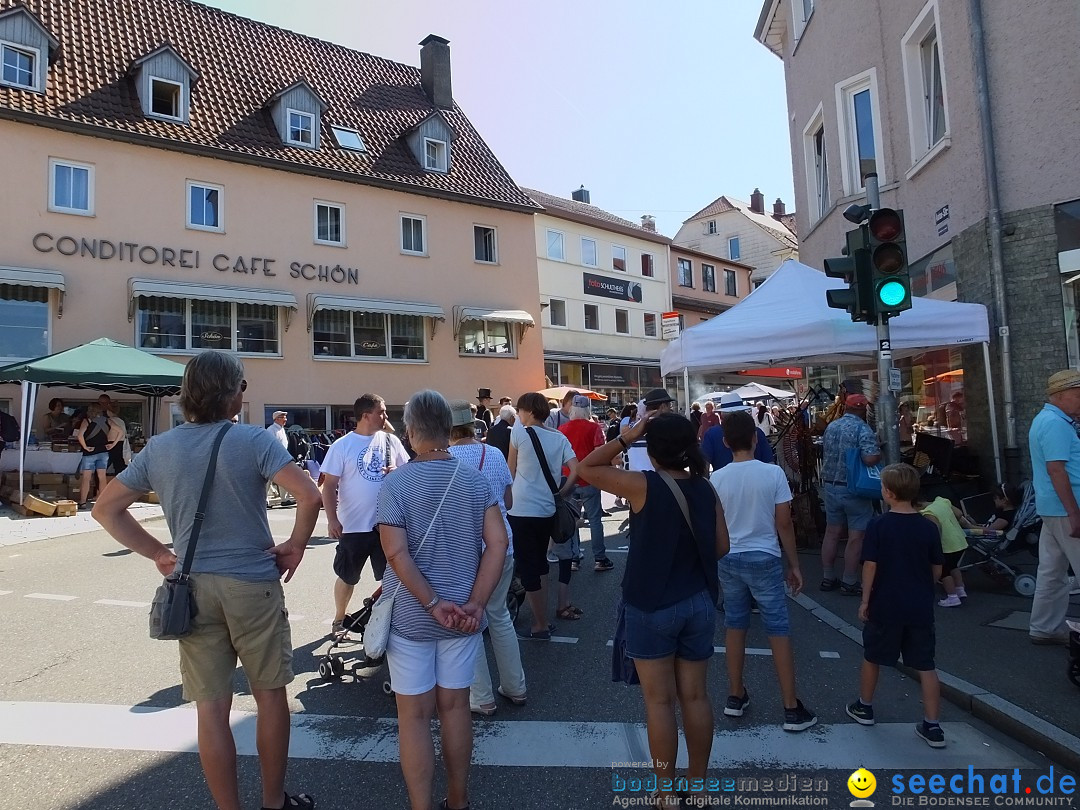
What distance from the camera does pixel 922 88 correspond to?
34.6 feet

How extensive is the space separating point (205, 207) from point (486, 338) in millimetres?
8794

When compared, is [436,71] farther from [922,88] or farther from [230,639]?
[230,639]

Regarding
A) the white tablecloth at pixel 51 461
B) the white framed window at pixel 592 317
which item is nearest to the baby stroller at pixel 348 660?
the white tablecloth at pixel 51 461

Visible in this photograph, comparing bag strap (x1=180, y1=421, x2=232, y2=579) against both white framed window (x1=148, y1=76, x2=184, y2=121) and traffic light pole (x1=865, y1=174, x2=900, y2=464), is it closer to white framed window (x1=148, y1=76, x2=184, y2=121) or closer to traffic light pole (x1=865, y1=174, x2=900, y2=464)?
traffic light pole (x1=865, y1=174, x2=900, y2=464)

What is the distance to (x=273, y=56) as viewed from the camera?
73.6ft

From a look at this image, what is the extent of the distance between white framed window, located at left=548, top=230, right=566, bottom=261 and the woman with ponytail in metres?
27.8

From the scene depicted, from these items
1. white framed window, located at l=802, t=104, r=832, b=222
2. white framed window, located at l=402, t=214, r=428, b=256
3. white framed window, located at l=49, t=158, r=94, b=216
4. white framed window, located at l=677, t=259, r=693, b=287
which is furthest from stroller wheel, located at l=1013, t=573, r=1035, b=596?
white framed window, located at l=677, t=259, r=693, b=287

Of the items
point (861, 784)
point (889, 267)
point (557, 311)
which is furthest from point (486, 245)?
point (861, 784)

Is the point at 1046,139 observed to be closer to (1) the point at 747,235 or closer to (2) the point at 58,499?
(2) the point at 58,499

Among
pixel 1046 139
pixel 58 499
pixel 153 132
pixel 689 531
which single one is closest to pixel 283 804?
pixel 689 531

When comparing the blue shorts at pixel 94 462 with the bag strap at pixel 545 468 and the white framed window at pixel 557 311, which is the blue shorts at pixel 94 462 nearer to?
the bag strap at pixel 545 468

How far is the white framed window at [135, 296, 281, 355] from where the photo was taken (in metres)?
17.5

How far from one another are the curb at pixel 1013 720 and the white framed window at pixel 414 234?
63.6 feet

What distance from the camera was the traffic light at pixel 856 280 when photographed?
6051 mm
